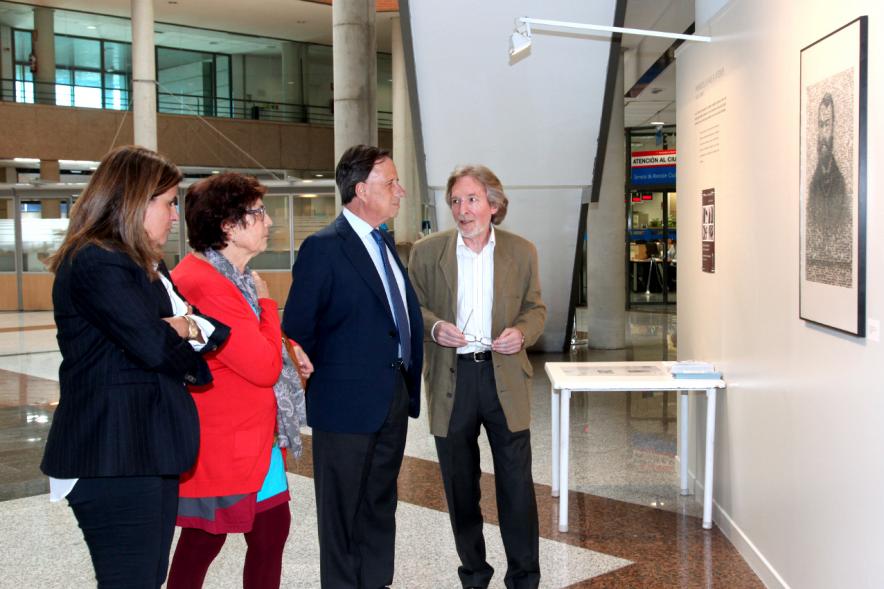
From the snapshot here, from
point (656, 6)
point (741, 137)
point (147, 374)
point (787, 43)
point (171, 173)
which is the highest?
point (656, 6)

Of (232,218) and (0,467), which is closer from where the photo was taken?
(232,218)

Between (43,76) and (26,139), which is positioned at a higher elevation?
(43,76)

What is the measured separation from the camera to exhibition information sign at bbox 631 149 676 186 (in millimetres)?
19422

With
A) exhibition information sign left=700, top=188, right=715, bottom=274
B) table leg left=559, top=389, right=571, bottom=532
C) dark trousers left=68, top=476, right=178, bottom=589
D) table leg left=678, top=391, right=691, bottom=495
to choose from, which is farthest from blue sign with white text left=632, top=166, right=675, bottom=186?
dark trousers left=68, top=476, right=178, bottom=589

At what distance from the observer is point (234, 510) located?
281 centimetres

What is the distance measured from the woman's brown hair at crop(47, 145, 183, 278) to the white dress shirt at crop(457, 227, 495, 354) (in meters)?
1.62

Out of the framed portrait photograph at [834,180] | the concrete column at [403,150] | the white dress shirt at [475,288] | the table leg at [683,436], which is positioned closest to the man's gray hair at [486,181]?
the white dress shirt at [475,288]

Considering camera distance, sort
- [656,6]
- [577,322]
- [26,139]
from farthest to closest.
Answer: [26,139] → [577,322] → [656,6]

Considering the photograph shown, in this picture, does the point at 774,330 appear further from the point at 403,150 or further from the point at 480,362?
the point at 403,150

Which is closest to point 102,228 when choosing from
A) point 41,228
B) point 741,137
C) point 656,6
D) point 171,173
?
point 171,173

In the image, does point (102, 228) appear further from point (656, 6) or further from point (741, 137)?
point (656, 6)

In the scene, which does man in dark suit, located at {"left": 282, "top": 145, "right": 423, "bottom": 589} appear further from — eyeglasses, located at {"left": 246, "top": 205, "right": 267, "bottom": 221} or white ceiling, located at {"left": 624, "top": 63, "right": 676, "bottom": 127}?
white ceiling, located at {"left": 624, "top": 63, "right": 676, "bottom": 127}

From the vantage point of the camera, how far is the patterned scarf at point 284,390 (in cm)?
286

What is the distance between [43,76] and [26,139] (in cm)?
186
